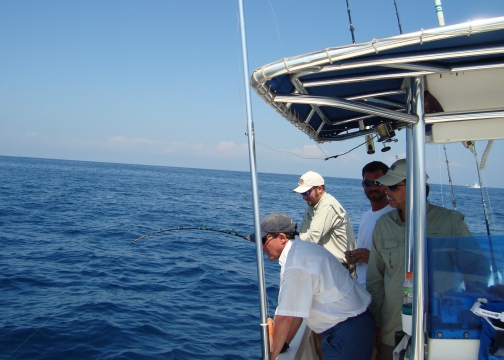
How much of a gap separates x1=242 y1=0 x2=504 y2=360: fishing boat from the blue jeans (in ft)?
1.14

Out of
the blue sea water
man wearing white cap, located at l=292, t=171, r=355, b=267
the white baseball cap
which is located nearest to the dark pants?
man wearing white cap, located at l=292, t=171, r=355, b=267

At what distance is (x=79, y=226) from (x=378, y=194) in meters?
14.2

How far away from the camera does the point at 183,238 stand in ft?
47.1

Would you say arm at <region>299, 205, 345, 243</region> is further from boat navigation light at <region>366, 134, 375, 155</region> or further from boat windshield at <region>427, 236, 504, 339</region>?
boat windshield at <region>427, 236, 504, 339</region>

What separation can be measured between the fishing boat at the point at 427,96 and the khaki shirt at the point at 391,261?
24 centimetres

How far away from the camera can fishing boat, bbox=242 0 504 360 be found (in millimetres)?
1736

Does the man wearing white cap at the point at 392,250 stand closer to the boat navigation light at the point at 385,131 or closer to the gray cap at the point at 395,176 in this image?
the gray cap at the point at 395,176

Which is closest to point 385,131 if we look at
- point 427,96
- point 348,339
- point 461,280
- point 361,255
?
point 427,96

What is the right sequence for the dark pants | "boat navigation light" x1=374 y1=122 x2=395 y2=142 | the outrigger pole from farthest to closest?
1. "boat navigation light" x1=374 y1=122 x2=395 y2=142
2. the dark pants
3. the outrigger pole

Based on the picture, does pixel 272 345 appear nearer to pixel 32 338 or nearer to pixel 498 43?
pixel 498 43

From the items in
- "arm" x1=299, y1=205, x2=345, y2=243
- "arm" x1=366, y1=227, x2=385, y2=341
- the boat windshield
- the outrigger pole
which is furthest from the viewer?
"arm" x1=299, y1=205, x2=345, y2=243

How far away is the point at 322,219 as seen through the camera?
4.08 m

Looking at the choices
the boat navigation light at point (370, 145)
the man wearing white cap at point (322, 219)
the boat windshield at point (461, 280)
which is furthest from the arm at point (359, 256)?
the boat windshield at point (461, 280)

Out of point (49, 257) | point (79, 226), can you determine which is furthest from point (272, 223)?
point (79, 226)
